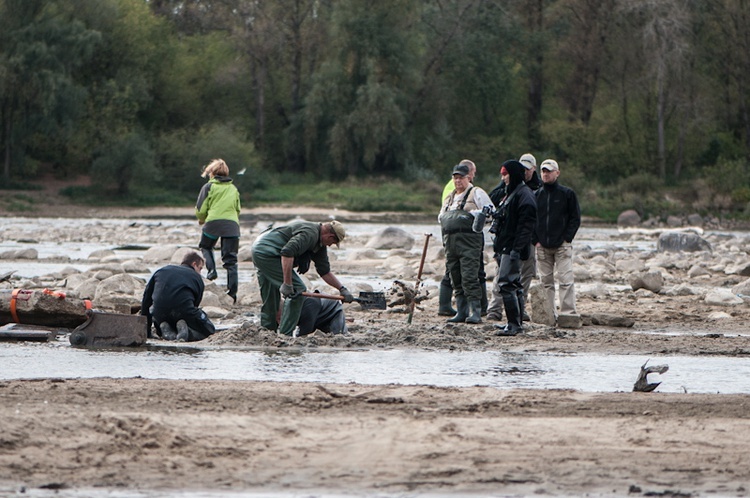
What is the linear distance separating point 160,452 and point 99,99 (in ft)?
177

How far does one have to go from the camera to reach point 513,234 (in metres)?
12.3

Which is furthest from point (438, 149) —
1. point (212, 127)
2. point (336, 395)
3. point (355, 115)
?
point (336, 395)

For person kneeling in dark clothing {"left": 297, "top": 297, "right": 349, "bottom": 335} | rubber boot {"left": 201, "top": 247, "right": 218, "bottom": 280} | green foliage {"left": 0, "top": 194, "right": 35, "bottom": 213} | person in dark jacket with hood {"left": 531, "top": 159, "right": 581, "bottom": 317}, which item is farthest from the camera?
green foliage {"left": 0, "top": 194, "right": 35, "bottom": 213}

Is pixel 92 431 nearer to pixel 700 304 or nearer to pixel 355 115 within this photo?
pixel 700 304

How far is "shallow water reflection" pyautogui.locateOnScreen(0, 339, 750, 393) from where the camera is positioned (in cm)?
928

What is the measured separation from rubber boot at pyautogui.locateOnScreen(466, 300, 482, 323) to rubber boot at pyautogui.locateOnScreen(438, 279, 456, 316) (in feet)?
3.10

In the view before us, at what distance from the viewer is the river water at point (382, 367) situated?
929 cm

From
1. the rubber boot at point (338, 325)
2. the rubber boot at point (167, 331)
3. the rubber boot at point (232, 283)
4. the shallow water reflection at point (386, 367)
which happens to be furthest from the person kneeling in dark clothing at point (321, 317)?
the rubber boot at point (232, 283)

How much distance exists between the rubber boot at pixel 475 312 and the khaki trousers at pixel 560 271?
0.75m

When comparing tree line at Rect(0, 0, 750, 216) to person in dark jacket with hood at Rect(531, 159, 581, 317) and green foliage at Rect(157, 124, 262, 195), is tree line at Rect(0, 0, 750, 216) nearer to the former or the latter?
green foliage at Rect(157, 124, 262, 195)

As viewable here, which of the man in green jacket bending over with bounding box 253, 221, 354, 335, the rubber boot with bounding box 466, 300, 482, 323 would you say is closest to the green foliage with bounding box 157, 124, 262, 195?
the rubber boot with bounding box 466, 300, 482, 323

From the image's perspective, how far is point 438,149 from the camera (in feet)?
213

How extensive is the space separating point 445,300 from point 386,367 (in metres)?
4.02

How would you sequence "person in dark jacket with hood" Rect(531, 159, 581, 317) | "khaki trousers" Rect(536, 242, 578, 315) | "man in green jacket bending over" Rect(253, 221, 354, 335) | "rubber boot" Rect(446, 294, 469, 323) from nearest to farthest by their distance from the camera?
1. "man in green jacket bending over" Rect(253, 221, 354, 335)
2. "person in dark jacket with hood" Rect(531, 159, 581, 317)
3. "khaki trousers" Rect(536, 242, 578, 315)
4. "rubber boot" Rect(446, 294, 469, 323)
